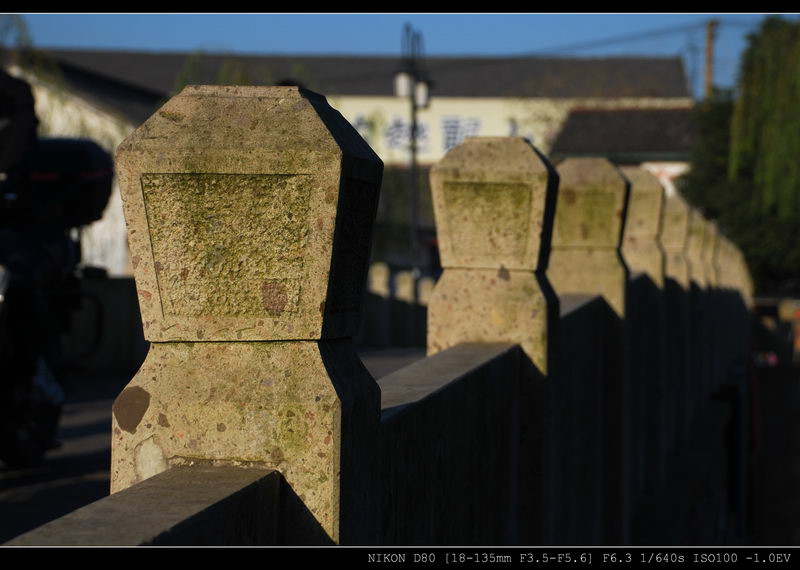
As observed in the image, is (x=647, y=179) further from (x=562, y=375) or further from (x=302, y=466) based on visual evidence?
(x=302, y=466)

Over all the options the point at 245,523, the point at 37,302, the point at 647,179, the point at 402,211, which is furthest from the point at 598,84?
the point at 245,523

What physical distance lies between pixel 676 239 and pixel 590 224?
8412 mm

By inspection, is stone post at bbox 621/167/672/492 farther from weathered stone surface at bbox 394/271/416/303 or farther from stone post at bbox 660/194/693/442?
weathered stone surface at bbox 394/271/416/303

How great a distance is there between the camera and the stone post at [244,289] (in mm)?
2762

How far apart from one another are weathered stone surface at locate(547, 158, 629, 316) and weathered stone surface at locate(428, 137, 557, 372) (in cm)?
286

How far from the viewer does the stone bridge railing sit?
9.03ft

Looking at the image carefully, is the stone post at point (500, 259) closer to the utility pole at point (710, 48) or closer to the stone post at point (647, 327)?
the stone post at point (647, 327)

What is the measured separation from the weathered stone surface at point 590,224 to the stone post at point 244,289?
5801 millimetres

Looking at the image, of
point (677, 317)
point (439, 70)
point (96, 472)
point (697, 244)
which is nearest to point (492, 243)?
point (96, 472)

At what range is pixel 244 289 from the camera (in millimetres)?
2836

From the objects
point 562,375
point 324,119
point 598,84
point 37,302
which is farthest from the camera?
point 598,84

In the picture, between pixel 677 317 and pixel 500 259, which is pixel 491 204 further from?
pixel 677 317

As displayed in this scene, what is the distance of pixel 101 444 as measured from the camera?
9.42m

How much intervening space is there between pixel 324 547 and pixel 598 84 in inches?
3181
